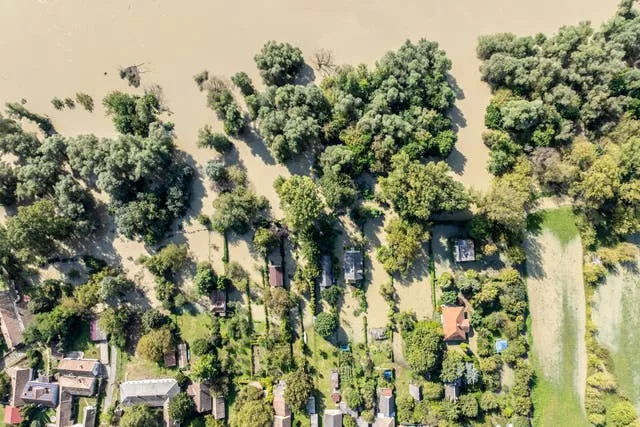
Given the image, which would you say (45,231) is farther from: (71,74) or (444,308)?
(444,308)

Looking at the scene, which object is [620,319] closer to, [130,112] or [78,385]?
[130,112]

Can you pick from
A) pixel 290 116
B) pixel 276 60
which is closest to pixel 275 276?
pixel 290 116

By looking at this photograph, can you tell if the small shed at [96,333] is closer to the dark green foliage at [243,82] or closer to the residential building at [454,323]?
the dark green foliage at [243,82]

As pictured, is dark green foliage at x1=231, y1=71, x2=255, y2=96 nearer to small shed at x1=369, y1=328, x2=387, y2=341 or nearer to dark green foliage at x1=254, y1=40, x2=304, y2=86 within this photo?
dark green foliage at x1=254, y1=40, x2=304, y2=86

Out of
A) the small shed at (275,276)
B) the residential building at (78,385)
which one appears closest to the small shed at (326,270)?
the small shed at (275,276)

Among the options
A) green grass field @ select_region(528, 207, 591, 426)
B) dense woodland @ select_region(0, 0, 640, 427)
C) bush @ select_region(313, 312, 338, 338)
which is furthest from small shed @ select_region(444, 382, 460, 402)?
bush @ select_region(313, 312, 338, 338)

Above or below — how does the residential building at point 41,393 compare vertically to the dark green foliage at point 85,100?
below

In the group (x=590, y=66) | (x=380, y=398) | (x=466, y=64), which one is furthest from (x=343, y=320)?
(x=590, y=66)
